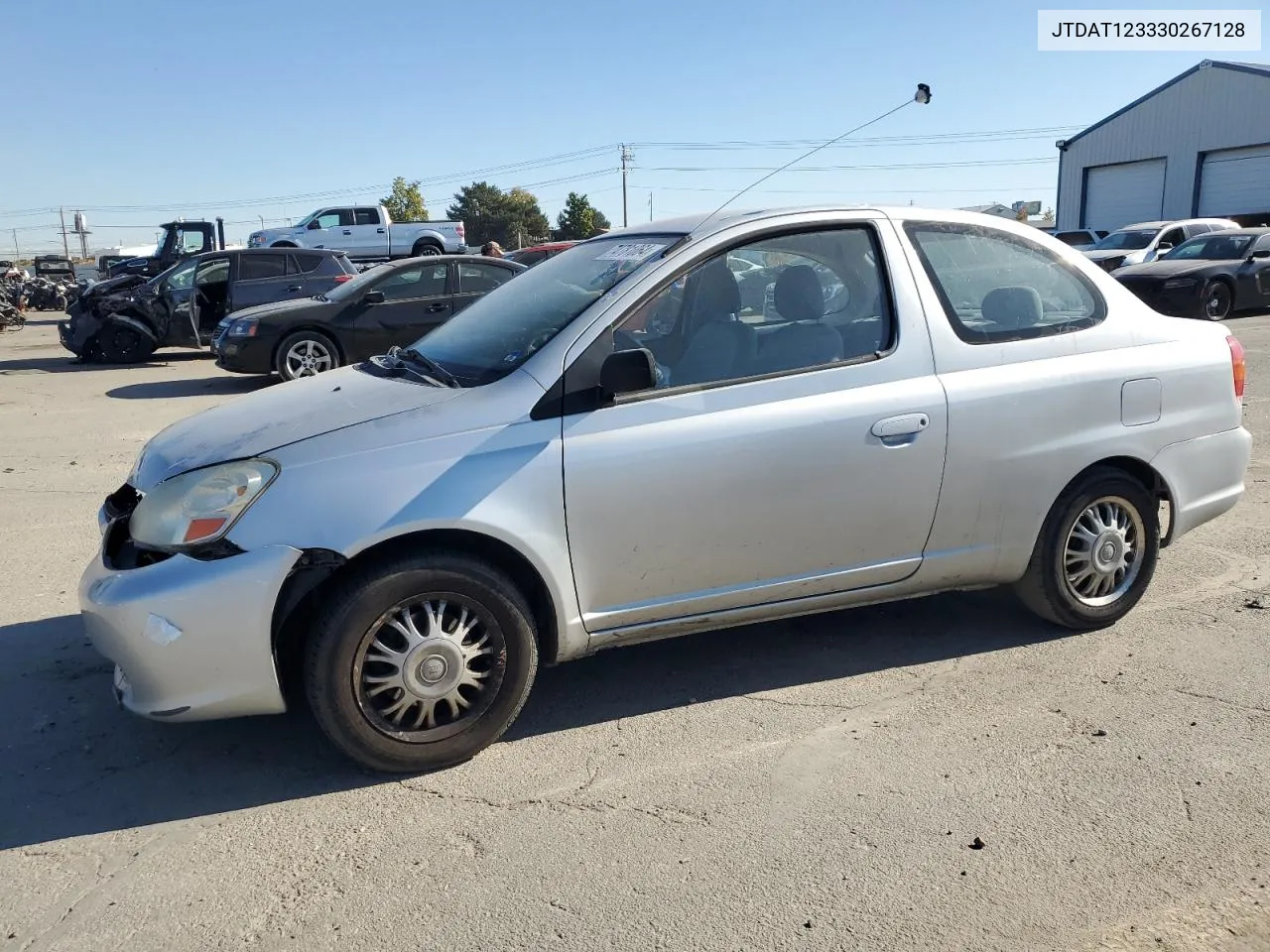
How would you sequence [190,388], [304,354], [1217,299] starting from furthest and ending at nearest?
1. [1217,299]
2. [190,388]
3. [304,354]

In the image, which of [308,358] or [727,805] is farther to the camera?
[308,358]

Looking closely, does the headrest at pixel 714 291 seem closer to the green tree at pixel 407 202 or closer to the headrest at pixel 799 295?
the headrest at pixel 799 295

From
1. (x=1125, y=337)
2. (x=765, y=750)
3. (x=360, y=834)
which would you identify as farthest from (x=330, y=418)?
(x=1125, y=337)

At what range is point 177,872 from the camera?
294 centimetres

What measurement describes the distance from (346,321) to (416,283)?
94cm

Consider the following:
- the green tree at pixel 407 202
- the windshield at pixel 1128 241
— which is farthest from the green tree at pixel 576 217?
the windshield at pixel 1128 241

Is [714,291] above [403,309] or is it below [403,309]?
above

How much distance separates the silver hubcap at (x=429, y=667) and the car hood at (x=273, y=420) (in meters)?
0.67

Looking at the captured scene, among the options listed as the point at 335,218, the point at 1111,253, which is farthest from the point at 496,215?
the point at 1111,253

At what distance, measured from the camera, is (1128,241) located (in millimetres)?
23656

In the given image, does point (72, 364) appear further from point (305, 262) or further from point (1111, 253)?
point (1111, 253)

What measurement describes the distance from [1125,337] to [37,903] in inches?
166

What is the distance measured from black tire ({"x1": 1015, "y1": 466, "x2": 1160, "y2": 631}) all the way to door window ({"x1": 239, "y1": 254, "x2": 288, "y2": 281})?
1264cm

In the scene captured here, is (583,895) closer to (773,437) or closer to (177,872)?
(177,872)
